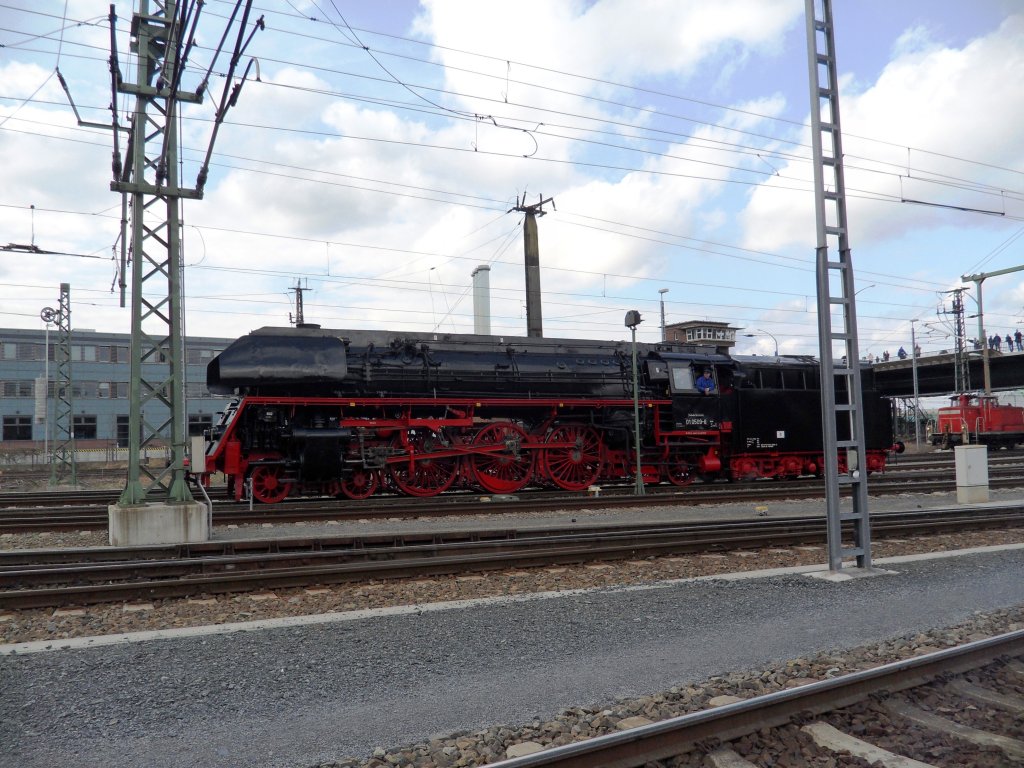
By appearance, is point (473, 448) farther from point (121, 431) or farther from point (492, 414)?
point (121, 431)

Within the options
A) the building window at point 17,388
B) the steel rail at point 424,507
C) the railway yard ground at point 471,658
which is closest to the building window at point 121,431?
the building window at point 17,388

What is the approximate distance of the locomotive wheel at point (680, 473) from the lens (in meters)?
18.7

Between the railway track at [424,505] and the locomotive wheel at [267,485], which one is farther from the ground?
the locomotive wheel at [267,485]

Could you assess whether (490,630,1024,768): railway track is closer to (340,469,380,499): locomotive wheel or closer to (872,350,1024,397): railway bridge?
(340,469,380,499): locomotive wheel

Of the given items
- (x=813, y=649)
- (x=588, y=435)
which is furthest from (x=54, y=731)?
(x=588, y=435)

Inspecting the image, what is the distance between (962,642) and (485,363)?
12.2 metres

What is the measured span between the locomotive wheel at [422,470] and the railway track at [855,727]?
→ 12.2 metres

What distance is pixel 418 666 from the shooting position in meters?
5.23

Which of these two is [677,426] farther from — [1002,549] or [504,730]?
[504,730]

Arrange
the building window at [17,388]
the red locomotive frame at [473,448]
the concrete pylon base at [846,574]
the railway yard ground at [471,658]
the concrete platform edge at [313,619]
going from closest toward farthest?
the railway yard ground at [471,658] < the concrete platform edge at [313,619] < the concrete pylon base at [846,574] < the red locomotive frame at [473,448] < the building window at [17,388]

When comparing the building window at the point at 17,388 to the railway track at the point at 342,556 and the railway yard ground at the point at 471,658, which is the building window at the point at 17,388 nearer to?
the railway track at the point at 342,556

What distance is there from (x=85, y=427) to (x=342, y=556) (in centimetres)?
4599

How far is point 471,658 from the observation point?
539 cm

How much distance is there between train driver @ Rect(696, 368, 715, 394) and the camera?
1872 cm
